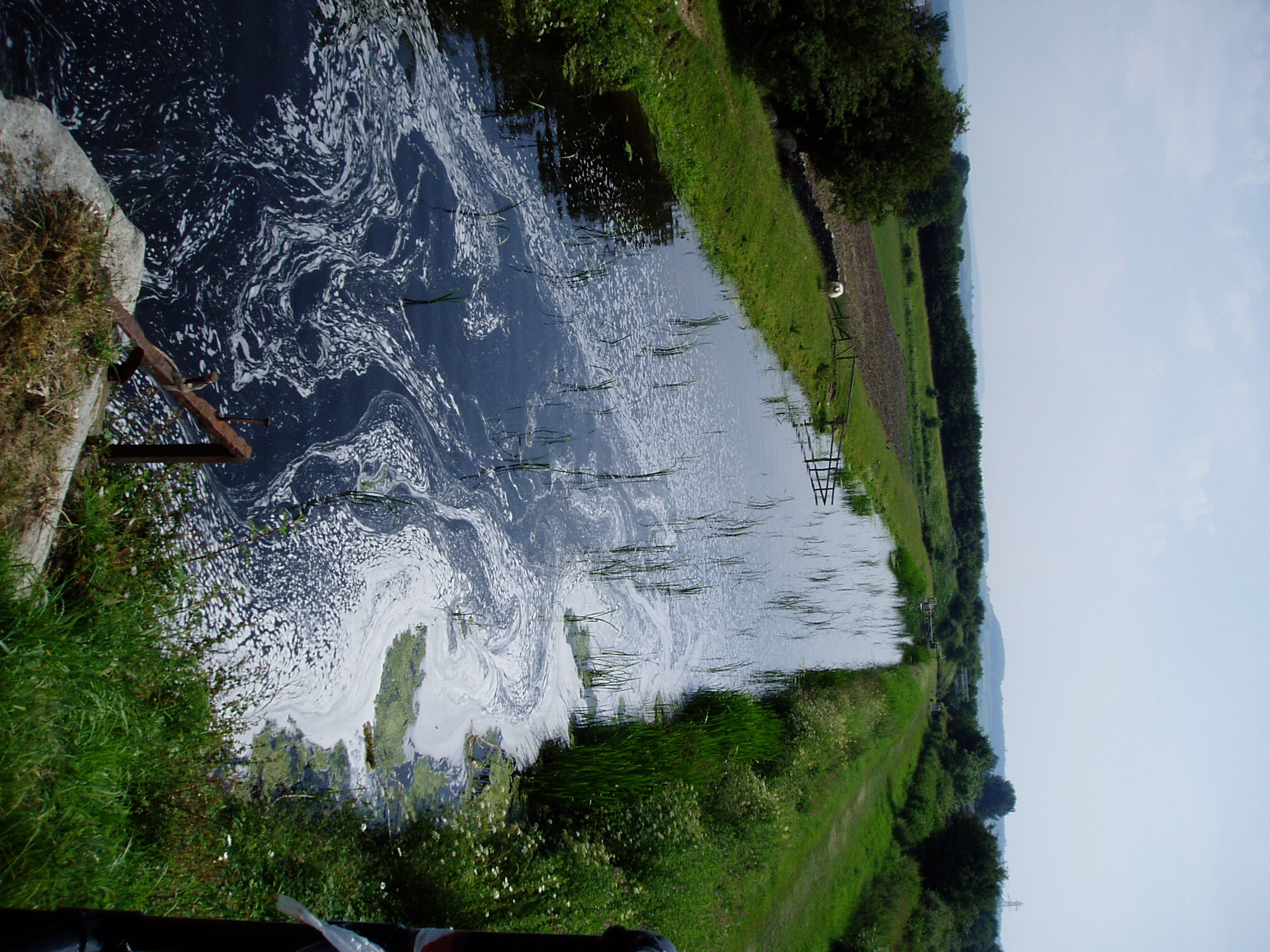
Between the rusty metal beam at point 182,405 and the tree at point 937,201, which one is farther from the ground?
the tree at point 937,201

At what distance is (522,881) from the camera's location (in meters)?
5.71

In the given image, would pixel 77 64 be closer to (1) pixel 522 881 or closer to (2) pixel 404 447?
(2) pixel 404 447

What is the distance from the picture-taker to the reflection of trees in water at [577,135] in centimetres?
661

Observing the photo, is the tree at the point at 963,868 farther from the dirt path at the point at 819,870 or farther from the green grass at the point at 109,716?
the green grass at the point at 109,716

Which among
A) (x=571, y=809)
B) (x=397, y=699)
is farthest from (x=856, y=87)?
(x=397, y=699)

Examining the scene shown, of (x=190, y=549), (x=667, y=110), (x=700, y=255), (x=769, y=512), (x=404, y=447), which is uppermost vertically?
(x=667, y=110)

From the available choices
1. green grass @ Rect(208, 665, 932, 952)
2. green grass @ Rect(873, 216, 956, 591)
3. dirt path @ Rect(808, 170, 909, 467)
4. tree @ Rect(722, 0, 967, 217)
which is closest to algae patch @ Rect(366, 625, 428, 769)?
green grass @ Rect(208, 665, 932, 952)

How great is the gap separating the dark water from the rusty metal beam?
1.46 feet

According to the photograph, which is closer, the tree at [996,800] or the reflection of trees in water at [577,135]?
the reflection of trees in water at [577,135]

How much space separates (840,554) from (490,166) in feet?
33.6

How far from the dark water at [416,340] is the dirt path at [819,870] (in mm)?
3560

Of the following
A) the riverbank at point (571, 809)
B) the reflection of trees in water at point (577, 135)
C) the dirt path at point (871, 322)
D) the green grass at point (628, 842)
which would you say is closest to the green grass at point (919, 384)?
the dirt path at point (871, 322)

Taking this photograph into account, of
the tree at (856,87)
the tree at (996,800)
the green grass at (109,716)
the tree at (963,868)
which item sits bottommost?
the tree at (963,868)

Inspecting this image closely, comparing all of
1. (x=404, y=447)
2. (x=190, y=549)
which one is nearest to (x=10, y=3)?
(x=190, y=549)
